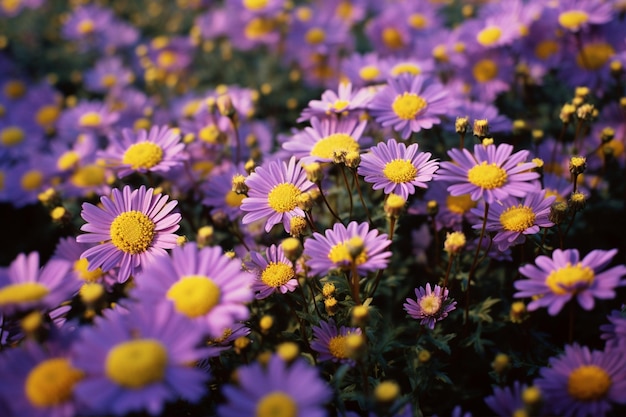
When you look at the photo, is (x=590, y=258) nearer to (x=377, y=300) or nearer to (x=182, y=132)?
(x=377, y=300)

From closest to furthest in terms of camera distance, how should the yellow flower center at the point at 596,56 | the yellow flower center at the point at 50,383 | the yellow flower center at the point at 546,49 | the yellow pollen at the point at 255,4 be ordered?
1. the yellow flower center at the point at 50,383
2. the yellow flower center at the point at 596,56
3. the yellow flower center at the point at 546,49
4. the yellow pollen at the point at 255,4

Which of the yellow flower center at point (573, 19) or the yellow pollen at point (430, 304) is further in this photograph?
the yellow flower center at point (573, 19)

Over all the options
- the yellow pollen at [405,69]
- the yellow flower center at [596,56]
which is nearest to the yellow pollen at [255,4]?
the yellow pollen at [405,69]

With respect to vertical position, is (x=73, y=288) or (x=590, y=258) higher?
(x=590, y=258)

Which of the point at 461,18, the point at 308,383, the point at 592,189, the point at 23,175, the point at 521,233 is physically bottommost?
the point at 308,383

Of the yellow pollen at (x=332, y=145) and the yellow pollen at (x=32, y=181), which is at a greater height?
the yellow pollen at (x=32, y=181)

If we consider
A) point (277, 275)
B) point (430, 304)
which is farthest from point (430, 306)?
point (277, 275)

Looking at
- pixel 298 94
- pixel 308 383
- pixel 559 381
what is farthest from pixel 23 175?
pixel 559 381

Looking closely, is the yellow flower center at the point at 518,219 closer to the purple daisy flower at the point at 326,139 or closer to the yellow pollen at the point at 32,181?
the purple daisy flower at the point at 326,139
